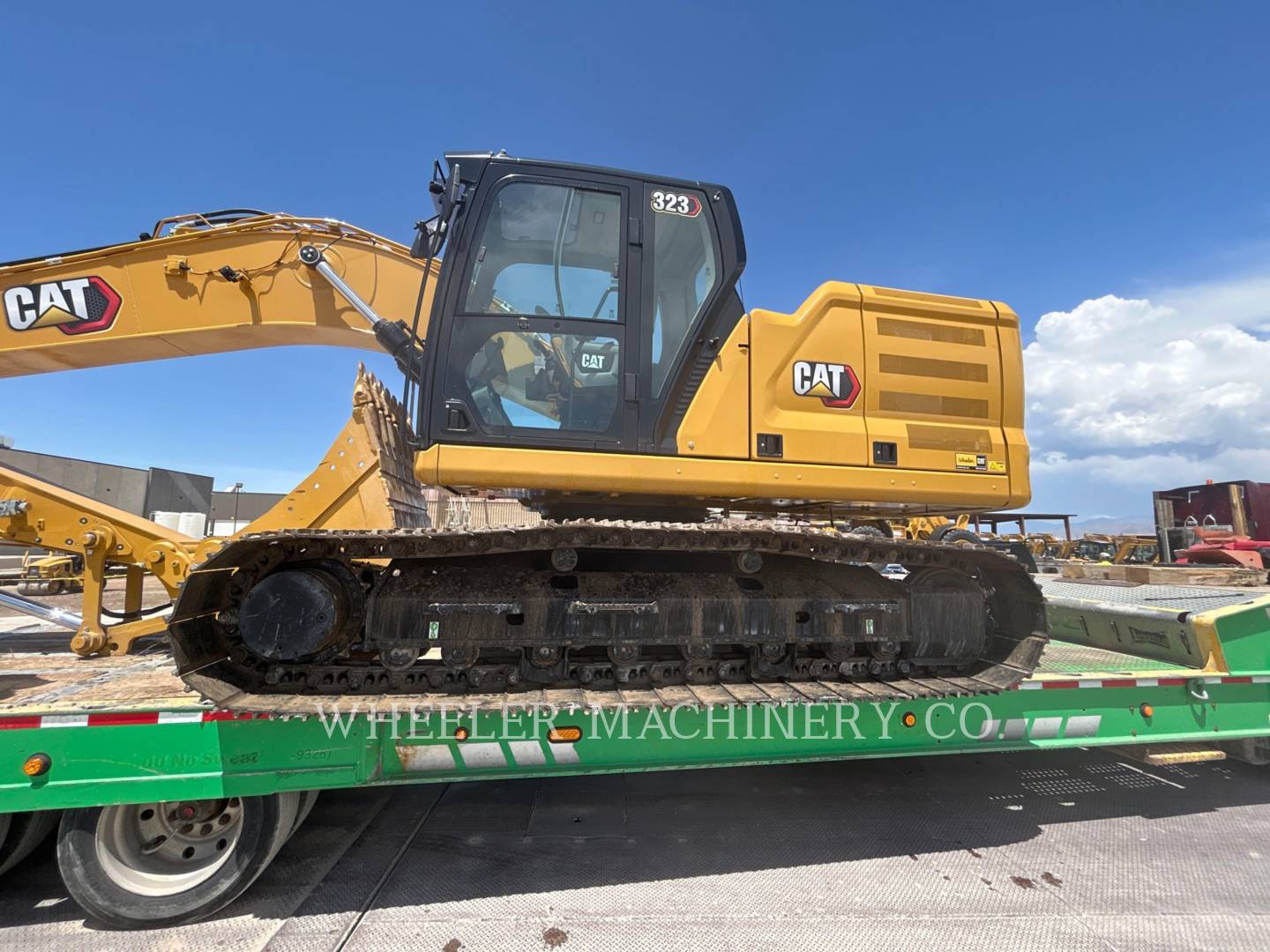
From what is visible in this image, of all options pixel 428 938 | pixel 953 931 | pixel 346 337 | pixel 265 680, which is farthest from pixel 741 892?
pixel 346 337

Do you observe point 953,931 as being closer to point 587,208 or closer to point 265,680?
point 265,680

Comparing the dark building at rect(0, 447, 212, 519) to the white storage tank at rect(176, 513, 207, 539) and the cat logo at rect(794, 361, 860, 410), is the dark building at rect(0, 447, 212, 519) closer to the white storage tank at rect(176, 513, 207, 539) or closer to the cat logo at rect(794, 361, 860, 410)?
the white storage tank at rect(176, 513, 207, 539)

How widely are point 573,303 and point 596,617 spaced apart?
1607 mm

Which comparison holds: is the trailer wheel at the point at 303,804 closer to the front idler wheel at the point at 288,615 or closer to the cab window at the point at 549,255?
the front idler wheel at the point at 288,615

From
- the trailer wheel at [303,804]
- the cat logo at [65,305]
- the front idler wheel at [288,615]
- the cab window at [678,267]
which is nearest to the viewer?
the front idler wheel at [288,615]

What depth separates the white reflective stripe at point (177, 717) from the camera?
8.36ft

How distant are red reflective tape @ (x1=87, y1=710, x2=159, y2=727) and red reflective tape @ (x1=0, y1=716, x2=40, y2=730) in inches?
7.9

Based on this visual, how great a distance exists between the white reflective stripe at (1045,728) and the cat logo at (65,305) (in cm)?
612

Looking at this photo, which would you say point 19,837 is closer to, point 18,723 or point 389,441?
point 18,723

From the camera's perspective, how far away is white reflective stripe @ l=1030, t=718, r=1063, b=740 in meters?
3.29

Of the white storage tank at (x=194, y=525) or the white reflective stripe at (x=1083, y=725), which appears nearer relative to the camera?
the white reflective stripe at (x=1083, y=725)

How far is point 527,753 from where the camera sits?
2766 millimetres

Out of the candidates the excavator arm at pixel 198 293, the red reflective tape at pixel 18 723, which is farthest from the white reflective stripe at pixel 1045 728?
the red reflective tape at pixel 18 723

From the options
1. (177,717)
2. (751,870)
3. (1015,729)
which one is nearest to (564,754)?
(751,870)
